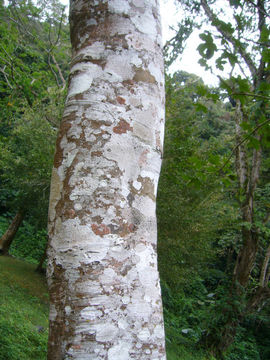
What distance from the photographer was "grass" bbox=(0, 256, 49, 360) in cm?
354

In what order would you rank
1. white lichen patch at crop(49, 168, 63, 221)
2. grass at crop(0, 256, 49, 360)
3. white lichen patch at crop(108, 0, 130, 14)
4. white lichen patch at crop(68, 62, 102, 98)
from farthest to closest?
grass at crop(0, 256, 49, 360), white lichen patch at crop(108, 0, 130, 14), white lichen patch at crop(68, 62, 102, 98), white lichen patch at crop(49, 168, 63, 221)

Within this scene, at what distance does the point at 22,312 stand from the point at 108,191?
5450 millimetres

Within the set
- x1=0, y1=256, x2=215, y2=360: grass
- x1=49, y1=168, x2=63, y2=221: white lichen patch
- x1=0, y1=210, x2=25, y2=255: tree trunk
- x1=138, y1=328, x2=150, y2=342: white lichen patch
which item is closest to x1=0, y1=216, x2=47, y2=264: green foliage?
x1=0, y1=210, x2=25, y2=255: tree trunk

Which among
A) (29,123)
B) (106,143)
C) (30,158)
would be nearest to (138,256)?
(106,143)

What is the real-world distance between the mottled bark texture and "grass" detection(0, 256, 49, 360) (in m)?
2.52

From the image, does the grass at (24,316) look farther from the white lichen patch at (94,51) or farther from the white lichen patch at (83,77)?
the white lichen patch at (94,51)

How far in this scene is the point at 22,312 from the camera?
18.8ft

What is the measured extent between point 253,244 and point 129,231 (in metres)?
7.08

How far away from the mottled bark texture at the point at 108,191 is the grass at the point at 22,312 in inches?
99.3

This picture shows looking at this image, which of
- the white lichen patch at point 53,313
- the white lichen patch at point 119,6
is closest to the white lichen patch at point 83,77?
the white lichen patch at point 119,6

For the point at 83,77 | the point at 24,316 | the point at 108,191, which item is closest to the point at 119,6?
the point at 83,77

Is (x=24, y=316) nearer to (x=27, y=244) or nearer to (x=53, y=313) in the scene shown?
(x=53, y=313)

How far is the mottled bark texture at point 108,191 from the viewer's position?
1041 millimetres

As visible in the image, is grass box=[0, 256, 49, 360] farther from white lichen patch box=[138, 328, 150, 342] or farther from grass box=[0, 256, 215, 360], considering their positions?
white lichen patch box=[138, 328, 150, 342]
